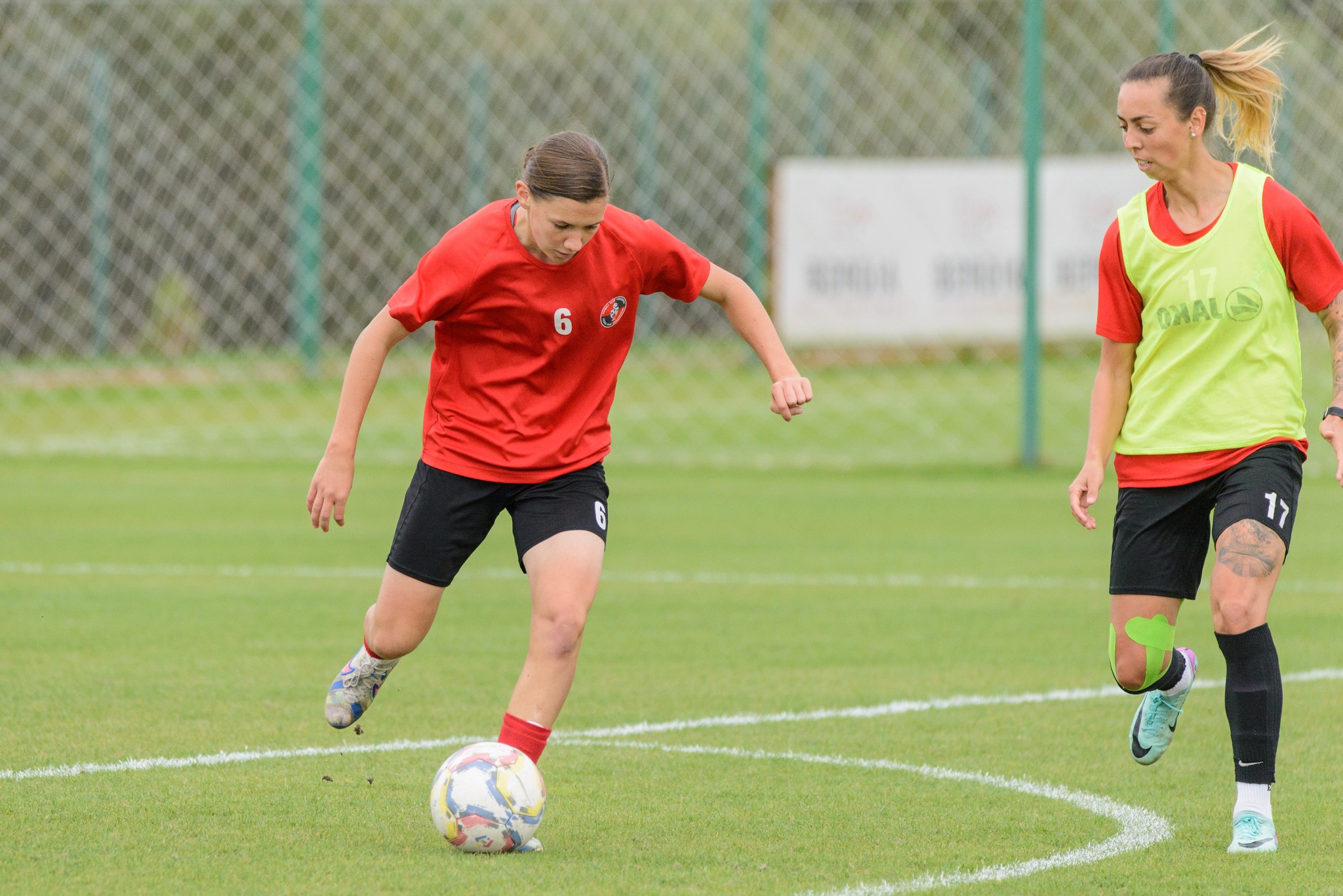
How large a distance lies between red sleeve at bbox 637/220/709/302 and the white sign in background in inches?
377

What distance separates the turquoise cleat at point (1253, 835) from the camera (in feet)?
14.1

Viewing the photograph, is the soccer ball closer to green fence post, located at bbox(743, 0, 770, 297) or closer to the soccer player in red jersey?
the soccer player in red jersey

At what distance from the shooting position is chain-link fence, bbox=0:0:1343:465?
16.1 m

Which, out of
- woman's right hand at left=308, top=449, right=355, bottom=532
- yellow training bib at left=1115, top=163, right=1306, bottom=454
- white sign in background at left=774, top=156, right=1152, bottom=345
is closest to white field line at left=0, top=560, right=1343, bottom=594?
yellow training bib at left=1115, top=163, right=1306, bottom=454

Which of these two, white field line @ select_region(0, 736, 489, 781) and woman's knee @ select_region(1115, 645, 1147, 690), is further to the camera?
white field line @ select_region(0, 736, 489, 781)

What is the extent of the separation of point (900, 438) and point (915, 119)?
5.88 meters

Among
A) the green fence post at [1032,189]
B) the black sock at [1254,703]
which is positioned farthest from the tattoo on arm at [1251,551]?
the green fence post at [1032,189]

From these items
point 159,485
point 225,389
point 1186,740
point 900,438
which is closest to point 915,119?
point 900,438

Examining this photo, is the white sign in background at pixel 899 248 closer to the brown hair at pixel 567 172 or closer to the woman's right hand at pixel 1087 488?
the woman's right hand at pixel 1087 488

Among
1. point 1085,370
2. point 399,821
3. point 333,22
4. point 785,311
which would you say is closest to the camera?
point 399,821

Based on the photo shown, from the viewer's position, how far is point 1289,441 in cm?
460

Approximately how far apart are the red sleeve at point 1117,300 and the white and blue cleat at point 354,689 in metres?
2.17

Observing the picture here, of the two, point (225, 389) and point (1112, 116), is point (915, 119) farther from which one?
point (225, 389)

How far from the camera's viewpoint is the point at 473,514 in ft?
16.0
